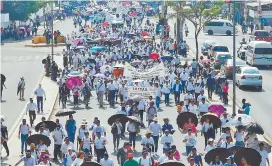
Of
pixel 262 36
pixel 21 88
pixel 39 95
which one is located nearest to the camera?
pixel 39 95

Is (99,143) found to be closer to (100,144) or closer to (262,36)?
(100,144)

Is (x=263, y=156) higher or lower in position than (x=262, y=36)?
lower

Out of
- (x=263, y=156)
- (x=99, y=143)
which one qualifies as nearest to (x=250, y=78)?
(x=99, y=143)

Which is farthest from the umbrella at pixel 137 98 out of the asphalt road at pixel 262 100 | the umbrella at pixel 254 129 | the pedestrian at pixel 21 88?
the pedestrian at pixel 21 88

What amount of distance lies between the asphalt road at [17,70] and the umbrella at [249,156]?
14.7 metres

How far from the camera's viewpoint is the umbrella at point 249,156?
2011cm

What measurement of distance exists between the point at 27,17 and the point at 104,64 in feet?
139

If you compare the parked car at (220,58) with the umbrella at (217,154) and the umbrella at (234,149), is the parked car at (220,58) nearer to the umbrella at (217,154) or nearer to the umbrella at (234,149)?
the umbrella at (234,149)

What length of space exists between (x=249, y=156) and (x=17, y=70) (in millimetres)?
34793

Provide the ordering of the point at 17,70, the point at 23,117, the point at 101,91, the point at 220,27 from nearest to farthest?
the point at 23,117 < the point at 101,91 < the point at 17,70 < the point at 220,27

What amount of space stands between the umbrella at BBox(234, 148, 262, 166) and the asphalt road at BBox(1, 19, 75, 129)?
1472 centimetres

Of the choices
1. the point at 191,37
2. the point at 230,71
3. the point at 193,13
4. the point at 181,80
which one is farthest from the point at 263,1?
the point at 181,80

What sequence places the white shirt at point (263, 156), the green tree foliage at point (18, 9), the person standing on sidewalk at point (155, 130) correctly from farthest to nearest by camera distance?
the green tree foliage at point (18, 9) < the person standing on sidewalk at point (155, 130) < the white shirt at point (263, 156)

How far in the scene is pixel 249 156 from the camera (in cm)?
2031
